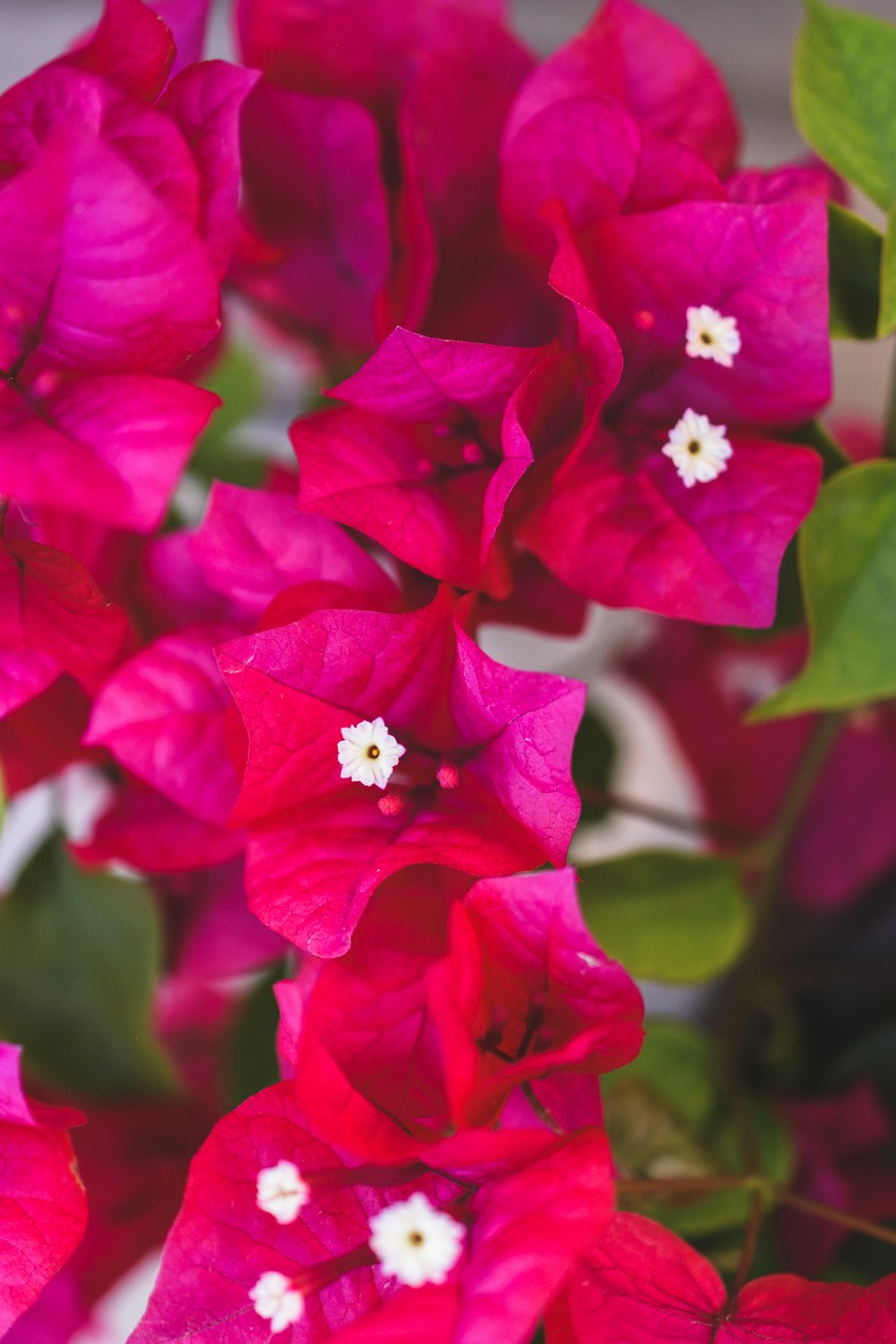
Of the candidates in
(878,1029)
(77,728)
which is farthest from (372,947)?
(878,1029)

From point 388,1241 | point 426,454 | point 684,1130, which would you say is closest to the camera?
point 388,1241

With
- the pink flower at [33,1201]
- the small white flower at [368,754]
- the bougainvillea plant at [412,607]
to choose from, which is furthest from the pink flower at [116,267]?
the pink flower at [33,1201]

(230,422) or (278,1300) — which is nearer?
(278,1300)

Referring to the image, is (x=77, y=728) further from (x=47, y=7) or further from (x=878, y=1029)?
(x=47, y=7)

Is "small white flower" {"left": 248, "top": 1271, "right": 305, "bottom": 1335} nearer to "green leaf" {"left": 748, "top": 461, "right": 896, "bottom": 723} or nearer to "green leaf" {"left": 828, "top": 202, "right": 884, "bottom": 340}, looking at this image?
"green leaf" {"left": 748, "top": 461, "right": 896, "bottom": 723}

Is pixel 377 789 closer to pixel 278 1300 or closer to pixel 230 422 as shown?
pixel 278 1300

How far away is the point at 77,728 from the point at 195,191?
25cm

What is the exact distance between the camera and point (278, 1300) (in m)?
0.38

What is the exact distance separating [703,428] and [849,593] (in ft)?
0.35

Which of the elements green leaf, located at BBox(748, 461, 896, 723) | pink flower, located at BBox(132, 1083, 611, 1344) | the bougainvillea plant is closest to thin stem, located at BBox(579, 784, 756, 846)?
the bougainvillea plant

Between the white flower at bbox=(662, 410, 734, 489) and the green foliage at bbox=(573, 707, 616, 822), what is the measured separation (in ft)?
1.02

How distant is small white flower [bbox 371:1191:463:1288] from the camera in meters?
0.36

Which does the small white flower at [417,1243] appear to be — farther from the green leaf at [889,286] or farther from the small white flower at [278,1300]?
the green leaf at [889,286]

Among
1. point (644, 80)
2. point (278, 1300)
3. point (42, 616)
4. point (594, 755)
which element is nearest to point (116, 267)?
point (42, 616)
